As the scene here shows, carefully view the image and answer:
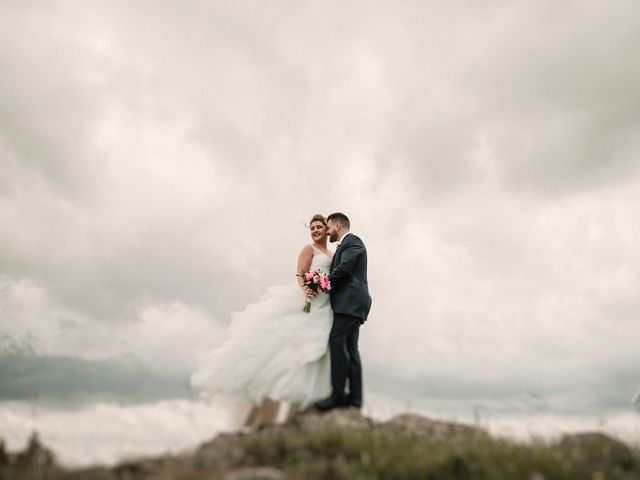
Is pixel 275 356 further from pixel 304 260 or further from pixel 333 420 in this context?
pixel 304 260

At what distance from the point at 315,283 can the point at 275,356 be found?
1.63 metres

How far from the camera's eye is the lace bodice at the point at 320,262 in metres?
10.0

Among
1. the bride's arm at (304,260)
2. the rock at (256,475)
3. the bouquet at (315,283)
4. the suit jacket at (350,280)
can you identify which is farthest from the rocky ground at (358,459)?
the bride's arm at (304,260)

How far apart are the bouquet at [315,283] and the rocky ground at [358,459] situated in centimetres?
278

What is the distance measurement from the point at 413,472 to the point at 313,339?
4.30 m

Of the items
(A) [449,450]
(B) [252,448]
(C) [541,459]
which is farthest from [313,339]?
(C) [541,459]

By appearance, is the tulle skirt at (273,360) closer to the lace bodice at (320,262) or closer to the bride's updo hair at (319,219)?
the lace bodice at (320,262)

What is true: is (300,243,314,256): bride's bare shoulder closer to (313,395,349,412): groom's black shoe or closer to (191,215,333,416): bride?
(191,215,333,416): bride

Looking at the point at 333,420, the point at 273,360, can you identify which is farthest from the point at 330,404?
the point at 273,360

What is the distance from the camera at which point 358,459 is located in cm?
543

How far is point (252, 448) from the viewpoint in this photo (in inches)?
240

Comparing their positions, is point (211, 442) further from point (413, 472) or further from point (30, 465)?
point (413, 472)

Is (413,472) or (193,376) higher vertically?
(193,376)

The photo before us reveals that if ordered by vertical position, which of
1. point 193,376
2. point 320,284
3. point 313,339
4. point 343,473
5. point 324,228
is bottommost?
point 343,473
